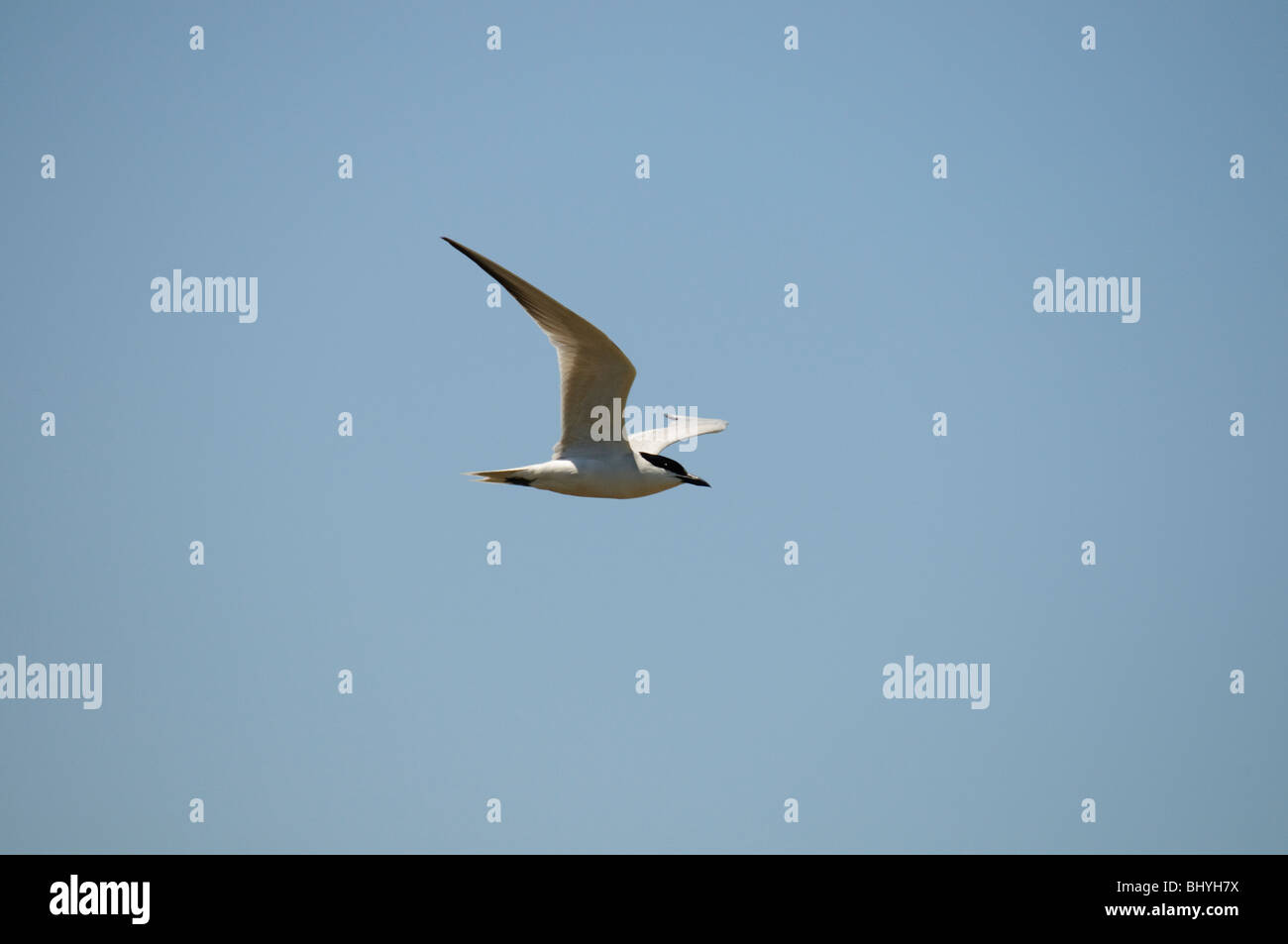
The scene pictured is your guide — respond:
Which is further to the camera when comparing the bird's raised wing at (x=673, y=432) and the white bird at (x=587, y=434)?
the bird's raised wing at (x=673, y=432)

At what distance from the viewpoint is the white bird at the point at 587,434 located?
15359 millimetres

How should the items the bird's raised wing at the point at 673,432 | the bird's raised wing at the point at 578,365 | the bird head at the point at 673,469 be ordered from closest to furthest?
the bird's raised wing at the point at 578,365 → the bird head at the point at 673,469 → the bird's raised wing at the point at 673,432

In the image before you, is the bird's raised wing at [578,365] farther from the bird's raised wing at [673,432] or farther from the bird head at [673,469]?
the bird's raised wing at [673,432]

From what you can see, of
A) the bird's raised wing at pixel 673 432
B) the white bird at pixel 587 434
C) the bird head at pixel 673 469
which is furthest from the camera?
the bird's raised wing at pixel 673 432

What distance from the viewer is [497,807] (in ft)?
71.4

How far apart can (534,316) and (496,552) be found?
843cm

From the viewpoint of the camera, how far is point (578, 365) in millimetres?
15961

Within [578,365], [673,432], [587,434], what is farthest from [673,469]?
[673,432]

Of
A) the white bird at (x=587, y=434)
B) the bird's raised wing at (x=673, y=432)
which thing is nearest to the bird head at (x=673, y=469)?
the white bird at (x=587, y=434)

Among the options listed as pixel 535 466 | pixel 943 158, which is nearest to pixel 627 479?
pixel 535 466

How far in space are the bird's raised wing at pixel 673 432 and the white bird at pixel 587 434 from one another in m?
2.12

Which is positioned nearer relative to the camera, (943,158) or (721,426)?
(721,426)

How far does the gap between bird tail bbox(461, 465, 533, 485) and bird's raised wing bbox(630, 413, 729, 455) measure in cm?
299
